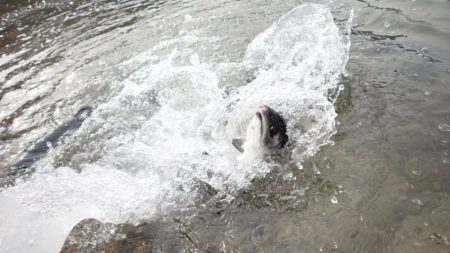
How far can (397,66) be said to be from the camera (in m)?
5.05

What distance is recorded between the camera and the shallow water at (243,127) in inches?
131

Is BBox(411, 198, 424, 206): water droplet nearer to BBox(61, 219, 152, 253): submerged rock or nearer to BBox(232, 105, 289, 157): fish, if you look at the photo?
BBox(232, 105, 289, 157): fish

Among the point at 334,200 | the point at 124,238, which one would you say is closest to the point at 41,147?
the point at 124,238

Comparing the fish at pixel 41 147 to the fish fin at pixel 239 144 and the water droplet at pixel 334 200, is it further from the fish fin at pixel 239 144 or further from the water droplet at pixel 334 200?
the water droplet at pixel 334 200

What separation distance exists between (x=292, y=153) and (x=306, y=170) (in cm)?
30

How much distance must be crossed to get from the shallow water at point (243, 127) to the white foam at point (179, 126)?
2 cm

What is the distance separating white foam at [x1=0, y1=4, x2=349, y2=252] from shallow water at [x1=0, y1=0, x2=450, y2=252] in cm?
2

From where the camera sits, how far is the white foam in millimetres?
3758

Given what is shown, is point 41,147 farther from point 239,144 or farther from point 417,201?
point 417,201

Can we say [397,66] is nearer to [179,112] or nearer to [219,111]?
[219,111]

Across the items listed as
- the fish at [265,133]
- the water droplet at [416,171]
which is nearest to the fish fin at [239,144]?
the fish at [265,133]

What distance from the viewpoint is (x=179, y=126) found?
187 inches

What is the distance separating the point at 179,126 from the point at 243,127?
771 mm

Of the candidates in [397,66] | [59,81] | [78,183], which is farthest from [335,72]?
[59,81]
